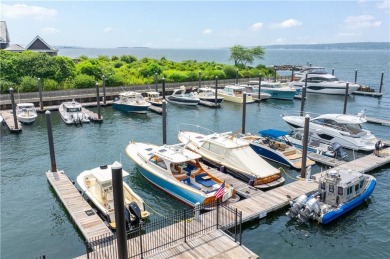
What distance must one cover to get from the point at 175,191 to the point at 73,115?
73.9 ft

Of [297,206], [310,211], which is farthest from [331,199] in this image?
[297,206]

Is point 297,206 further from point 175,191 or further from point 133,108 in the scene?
point 133,108

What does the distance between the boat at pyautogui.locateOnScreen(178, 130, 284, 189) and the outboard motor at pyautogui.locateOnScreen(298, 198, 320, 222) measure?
12.0 feet

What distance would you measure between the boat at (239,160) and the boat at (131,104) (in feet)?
60.6

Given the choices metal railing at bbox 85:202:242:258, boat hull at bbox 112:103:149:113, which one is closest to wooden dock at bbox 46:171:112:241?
metal railing at bbox 85:202:242:258

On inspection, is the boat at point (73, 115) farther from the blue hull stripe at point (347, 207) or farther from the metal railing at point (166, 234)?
the blue hull stripe at point (347, 207)

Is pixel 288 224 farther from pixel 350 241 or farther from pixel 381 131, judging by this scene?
pixel 381 131

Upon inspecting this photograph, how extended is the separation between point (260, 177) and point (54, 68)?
41769mm

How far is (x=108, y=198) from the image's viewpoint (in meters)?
17.1

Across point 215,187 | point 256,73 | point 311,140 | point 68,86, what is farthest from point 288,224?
point 256,73

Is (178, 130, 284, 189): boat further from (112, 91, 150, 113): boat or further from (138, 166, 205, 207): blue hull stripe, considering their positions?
(112, 91, 150, 113): boat

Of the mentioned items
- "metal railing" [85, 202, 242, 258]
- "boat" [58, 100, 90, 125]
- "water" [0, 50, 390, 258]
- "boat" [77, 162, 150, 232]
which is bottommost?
"water" [0, 50, 390, 258]

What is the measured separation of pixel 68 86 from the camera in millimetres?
50438

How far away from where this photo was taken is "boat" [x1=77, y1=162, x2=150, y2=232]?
15.8m
